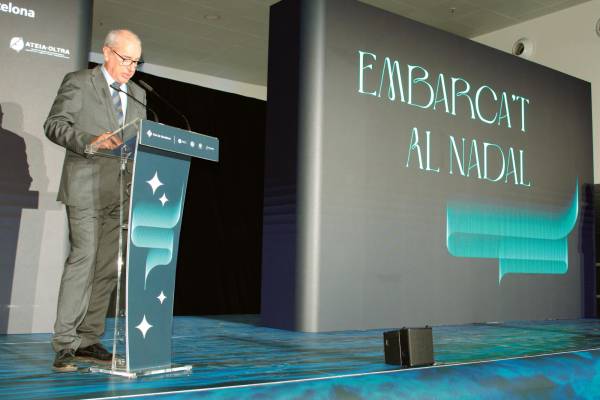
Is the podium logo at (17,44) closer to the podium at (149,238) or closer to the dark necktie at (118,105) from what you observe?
the dark necktie at (118,105)

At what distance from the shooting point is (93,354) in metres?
2.54

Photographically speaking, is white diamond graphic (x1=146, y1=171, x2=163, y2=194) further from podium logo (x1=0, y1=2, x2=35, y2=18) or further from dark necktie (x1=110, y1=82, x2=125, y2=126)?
podium logo (x1=0, y1=2, x2=35, y2=18)

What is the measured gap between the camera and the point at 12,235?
3812 mm

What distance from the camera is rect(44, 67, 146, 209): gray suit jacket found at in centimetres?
246

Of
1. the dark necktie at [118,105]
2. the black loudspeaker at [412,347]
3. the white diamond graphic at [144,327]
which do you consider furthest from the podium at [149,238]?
the black loudspeaker at [412,347]

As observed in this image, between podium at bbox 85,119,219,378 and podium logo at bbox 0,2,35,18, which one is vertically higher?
podium logo at bbox 0,2,35,18

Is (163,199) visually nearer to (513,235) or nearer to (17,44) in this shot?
(17,44)

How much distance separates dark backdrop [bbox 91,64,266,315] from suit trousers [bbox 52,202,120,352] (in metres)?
4.26

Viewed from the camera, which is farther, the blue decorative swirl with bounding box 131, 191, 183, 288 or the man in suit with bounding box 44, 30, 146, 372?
the man in suit with bounding box 44, 30, 146, 372

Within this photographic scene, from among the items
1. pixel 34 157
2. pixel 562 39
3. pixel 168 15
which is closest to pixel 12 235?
pixel 34 157

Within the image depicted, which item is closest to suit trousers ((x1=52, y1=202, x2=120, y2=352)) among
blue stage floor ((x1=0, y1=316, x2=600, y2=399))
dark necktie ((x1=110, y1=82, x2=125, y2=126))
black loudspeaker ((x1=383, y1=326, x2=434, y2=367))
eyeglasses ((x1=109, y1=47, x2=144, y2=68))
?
blue stage floor ((x1=0, y1=316, x2=600, y2=399))

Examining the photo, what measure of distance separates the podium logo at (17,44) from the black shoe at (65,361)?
2271mm

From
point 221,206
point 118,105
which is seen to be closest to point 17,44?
point 118,105

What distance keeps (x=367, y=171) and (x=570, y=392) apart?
225 cm
